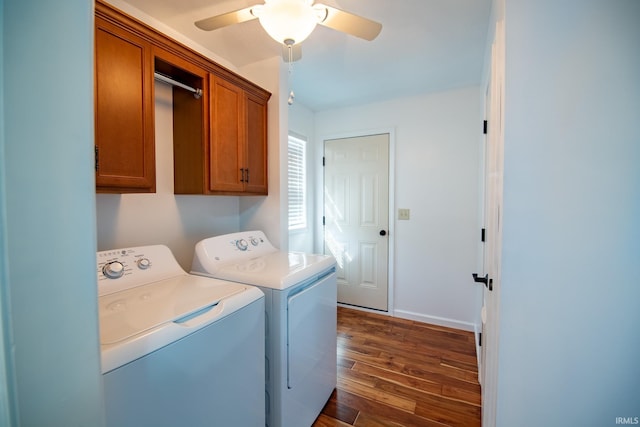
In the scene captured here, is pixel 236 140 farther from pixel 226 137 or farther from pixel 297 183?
pixel 297 183

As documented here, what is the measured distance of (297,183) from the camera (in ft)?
10.1

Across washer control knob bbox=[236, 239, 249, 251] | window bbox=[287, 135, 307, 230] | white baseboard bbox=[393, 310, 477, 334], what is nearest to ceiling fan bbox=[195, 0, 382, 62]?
washer control knob bbox=[236, 239, 249, 251]

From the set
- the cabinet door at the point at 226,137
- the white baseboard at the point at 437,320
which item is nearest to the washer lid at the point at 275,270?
the cabinet door at the point at 226,137

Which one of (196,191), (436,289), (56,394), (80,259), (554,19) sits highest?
(554,19)

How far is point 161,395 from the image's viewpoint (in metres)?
0.80

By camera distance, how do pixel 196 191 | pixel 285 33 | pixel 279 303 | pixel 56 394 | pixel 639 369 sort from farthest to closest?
pixel 196 191
pixel 279 303
pixel 285 33
pixel 639 369
pixel 56 394

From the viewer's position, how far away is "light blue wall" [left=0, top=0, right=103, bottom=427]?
0.35 metres

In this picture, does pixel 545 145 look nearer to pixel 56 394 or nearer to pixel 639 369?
pixel 639 369

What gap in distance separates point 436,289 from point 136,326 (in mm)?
2659

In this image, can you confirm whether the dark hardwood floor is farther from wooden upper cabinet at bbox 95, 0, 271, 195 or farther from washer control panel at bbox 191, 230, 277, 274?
wooden upper cabinet at bbox 95, 0, 271, 195

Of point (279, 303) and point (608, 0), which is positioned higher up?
point (608, 0)

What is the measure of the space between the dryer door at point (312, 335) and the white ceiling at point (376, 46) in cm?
162

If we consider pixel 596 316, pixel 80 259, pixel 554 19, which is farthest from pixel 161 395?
pixel 554 19

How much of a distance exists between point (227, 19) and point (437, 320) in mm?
3036
